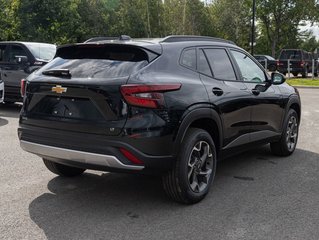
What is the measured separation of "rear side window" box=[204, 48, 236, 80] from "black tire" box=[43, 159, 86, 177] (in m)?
2.02

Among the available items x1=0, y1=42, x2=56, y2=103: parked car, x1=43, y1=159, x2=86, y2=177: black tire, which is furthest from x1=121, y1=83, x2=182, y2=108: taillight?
x1=0, y1=42, x2=56, y2=103: parked car

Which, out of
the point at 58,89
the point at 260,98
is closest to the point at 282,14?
the point at 260,98

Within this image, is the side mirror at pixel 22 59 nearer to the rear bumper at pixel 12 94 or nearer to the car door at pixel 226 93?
the rear bumper at pixel 12 94

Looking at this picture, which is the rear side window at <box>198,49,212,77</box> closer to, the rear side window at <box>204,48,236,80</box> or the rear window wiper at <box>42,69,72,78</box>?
the rear side window at <box>204,48,236,80</box>

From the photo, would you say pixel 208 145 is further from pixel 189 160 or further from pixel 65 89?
pixel 65 89

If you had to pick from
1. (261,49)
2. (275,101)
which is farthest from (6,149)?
(261,49)

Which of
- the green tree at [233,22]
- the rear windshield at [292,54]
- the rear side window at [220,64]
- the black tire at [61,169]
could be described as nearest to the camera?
the rear side window at [220,64]

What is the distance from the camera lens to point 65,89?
4152 mm

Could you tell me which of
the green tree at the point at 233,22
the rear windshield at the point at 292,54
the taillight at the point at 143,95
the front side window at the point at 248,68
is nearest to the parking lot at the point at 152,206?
the taillight at the point at 143,95

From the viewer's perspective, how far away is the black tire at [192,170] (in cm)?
425

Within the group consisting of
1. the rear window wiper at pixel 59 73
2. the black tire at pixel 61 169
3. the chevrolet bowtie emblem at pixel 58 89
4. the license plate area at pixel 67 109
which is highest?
the rear window wiper at pixel 59 73

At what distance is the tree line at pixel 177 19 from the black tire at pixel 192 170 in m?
23.6

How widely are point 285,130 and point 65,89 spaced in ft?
11.9

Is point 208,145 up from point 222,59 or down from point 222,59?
down
